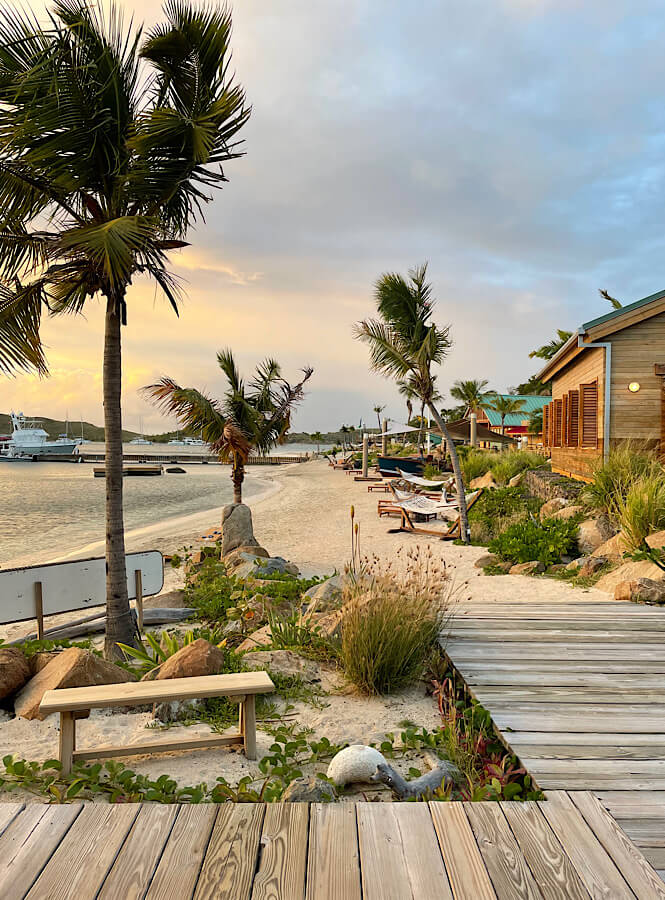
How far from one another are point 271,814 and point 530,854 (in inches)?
39.8

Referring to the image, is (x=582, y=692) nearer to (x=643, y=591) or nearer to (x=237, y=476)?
(x=643, y=591)

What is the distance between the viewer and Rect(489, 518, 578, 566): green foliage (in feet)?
30.1

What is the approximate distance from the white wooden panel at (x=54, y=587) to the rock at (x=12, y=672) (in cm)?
152

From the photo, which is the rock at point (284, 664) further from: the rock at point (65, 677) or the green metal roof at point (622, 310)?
the green metal roof at point (622, 310)

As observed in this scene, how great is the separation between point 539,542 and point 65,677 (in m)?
7.60

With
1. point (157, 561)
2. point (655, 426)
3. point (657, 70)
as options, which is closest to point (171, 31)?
point (157, 561)

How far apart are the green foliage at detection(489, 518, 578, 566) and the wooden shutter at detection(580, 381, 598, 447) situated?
183 inches

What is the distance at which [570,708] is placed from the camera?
3.50 metres

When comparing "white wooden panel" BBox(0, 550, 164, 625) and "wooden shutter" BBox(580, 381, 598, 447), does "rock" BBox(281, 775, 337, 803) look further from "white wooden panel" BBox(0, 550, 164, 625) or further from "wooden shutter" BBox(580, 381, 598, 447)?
"wooden shutter" BBox(580, 381, 598, 447)

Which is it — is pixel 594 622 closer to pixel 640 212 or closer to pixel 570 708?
pixel 570 708

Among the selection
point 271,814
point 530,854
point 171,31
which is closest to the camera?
point 530,854

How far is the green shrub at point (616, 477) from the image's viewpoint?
10.0 metres

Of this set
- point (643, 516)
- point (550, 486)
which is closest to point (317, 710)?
point (643, 516)

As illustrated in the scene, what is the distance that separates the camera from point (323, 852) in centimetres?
216
